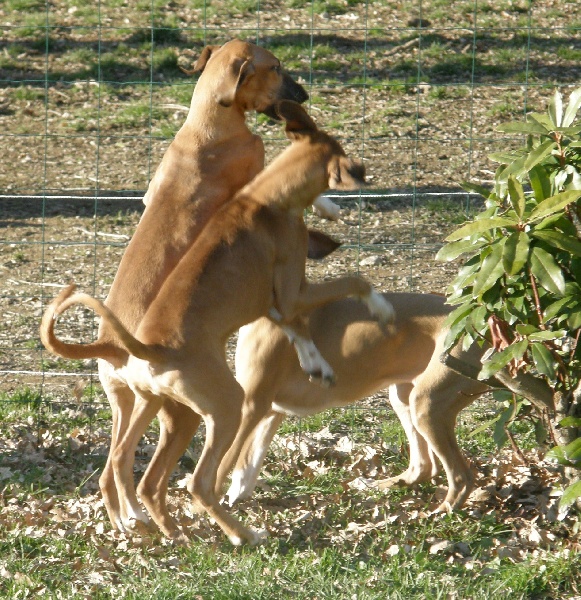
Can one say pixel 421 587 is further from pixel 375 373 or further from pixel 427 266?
pixel 427 266

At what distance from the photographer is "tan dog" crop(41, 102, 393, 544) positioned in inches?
176

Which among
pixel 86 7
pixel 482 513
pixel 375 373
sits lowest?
pixel 482 513

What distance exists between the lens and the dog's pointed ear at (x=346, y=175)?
4.83m

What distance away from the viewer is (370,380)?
18.1 feet

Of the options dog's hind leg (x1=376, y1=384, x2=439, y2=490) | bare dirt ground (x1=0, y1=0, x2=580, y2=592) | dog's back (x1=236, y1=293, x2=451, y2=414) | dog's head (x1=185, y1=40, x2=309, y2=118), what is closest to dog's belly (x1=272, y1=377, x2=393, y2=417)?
dog's back (x1=236, y1=293, x2=451, y2=414)

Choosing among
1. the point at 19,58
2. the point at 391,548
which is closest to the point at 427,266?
the point at 391,548

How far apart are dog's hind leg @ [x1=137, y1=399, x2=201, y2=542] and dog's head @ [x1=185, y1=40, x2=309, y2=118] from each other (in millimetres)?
1489

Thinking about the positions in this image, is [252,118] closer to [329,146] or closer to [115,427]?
[329,146]

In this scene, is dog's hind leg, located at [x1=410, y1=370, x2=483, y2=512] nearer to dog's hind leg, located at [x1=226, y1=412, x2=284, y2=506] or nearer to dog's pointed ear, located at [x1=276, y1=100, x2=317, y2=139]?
dog's hind leg, located at [x1=226, y1=412, x2=284, y2=506]

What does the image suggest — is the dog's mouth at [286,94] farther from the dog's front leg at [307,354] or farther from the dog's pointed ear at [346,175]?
the dog's front leg at [307,354]

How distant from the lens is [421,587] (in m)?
4.10

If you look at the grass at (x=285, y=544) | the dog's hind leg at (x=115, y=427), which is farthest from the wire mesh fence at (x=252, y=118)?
the dog's hind leg at (x=115, y=427)

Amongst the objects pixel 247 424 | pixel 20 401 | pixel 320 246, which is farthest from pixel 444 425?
pixel 20 401

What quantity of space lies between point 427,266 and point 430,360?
260 centimetres
